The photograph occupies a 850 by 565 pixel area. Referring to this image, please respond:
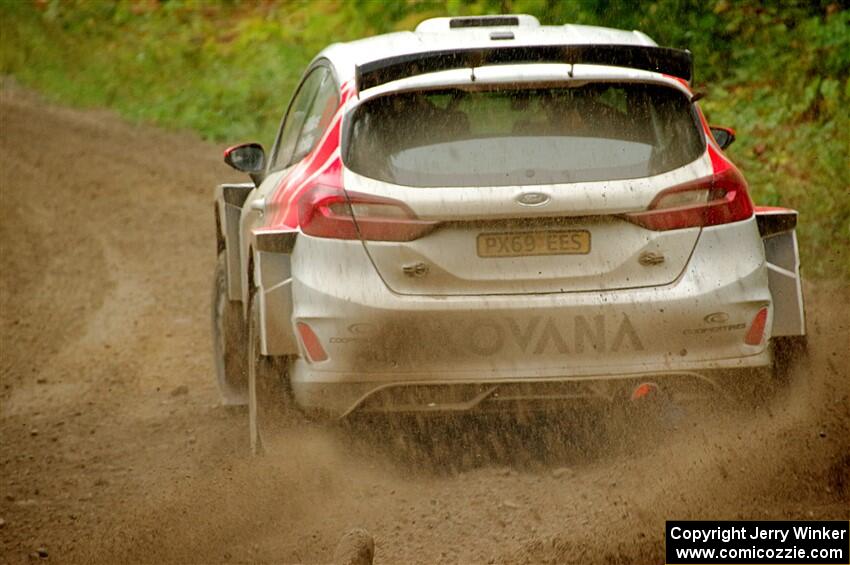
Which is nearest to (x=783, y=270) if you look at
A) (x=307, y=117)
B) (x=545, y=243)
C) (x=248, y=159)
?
(x=545, y=243)

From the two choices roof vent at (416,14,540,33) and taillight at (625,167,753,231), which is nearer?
taillight at (625,167,753,231)

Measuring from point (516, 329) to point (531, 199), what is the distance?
1.61 ft

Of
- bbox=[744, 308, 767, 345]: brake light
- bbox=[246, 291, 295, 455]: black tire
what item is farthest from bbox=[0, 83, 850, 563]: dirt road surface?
bbox=[744, 308, 767, 345]: brake light

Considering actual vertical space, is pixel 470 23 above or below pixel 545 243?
above

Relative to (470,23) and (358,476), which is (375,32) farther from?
(358,476)

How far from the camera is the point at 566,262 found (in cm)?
534

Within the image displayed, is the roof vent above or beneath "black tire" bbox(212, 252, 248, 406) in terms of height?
above

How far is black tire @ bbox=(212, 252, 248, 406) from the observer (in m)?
7.36

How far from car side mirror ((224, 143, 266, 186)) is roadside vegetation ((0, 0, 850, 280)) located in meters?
4.18

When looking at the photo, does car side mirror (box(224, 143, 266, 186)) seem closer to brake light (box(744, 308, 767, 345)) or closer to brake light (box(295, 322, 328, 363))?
brake light (box(295, 322, 328, 363))

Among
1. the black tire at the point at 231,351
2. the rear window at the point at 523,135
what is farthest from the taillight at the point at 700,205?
the black tire at the point at 231,351

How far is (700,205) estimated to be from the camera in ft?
17.7

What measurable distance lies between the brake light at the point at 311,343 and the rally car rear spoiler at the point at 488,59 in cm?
96

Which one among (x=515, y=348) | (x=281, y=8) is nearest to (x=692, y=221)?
(x=515, y=348)
